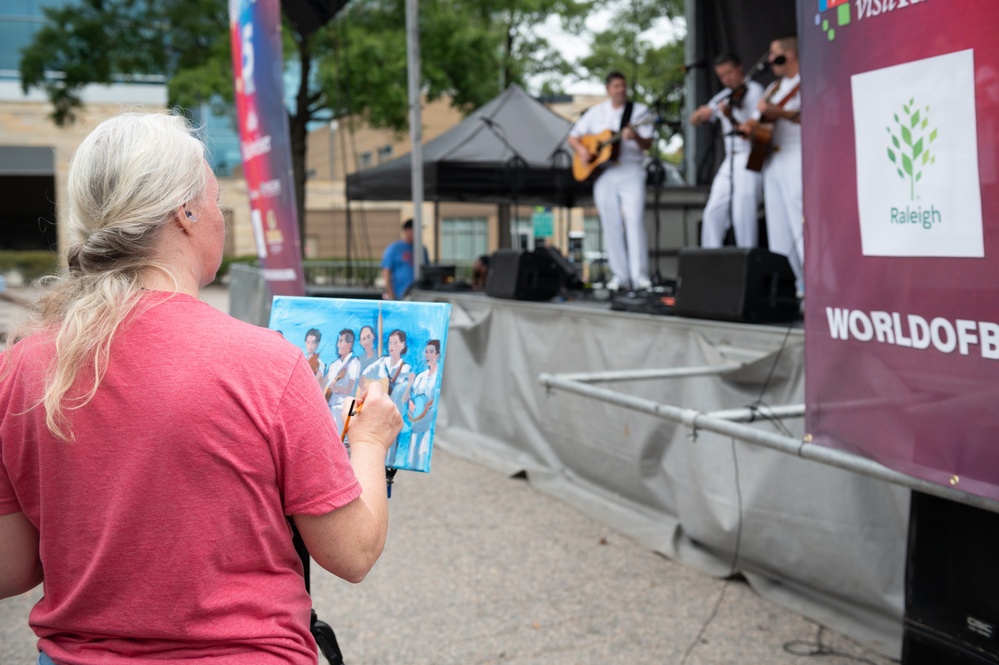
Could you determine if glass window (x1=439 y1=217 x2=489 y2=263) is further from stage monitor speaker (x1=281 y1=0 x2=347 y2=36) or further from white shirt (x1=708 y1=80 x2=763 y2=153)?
white shirt (x1=708 y1=80 x2=763 y2=153)

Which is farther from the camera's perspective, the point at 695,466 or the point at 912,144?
the point at 695,466

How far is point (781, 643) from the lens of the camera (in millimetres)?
3668

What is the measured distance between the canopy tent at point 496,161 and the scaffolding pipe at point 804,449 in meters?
7.47

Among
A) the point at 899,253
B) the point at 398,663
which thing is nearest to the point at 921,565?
the point at 899,253

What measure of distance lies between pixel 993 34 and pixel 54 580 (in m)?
1.98

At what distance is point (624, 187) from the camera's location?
7625mm

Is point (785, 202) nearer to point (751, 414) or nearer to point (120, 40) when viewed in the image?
point (751, 414)

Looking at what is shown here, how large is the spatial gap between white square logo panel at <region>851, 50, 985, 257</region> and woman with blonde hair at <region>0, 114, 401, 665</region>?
4.69ft

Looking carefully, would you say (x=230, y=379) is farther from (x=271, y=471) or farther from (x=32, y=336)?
(x=32, y=336)

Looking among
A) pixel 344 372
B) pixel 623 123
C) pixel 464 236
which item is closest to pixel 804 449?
pixel 344 372

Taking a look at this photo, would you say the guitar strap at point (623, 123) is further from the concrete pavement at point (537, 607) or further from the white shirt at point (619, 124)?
the concrete pavement at point (537, 607)

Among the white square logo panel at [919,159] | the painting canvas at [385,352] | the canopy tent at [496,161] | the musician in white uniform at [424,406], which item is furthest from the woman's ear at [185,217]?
the canopy tent at [496,161]

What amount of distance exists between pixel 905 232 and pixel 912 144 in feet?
0.65

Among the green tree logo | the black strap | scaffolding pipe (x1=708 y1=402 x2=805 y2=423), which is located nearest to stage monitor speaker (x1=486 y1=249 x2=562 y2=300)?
the black strap
